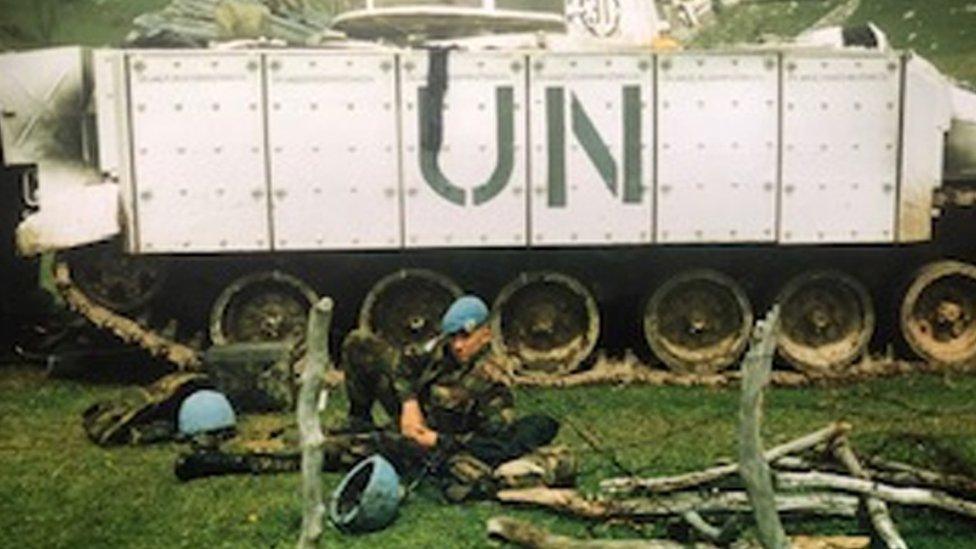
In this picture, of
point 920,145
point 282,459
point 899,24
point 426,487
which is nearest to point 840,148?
point 920,145

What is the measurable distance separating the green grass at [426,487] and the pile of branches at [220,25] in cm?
354

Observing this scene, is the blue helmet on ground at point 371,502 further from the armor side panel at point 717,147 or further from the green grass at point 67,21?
the green grass at point 67,21

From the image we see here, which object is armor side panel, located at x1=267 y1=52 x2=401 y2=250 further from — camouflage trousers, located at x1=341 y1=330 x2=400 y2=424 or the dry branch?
camouflage trousers, located at x1=341 y1=330 x2=400 y2=424

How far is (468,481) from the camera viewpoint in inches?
285

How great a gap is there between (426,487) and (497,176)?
3.82m

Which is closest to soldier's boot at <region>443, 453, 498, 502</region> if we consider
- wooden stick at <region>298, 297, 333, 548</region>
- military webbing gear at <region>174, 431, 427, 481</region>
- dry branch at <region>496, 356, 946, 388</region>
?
military webbing gear at <region>174, 431, 427, 481</region>

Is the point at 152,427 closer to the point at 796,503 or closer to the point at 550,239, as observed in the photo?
the point at 550,239

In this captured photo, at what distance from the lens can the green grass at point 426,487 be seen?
266 inches

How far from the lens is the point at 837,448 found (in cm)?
700

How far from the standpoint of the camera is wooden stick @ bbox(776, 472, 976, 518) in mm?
6281

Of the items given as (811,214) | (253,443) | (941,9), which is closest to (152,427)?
(253,443)

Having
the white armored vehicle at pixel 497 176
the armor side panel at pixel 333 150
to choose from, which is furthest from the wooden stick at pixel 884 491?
the armor side panel at pixel 333 150

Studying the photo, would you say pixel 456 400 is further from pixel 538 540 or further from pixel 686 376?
pixel 686 376

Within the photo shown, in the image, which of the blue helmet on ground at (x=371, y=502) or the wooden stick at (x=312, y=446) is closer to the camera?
the wooden stick at (x=312, y=446)
